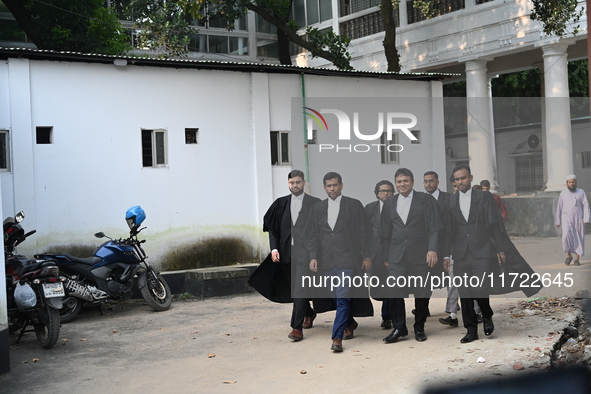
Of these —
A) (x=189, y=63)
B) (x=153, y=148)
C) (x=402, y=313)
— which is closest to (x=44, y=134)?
(x=153, y=148)

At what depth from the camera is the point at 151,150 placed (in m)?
10.9

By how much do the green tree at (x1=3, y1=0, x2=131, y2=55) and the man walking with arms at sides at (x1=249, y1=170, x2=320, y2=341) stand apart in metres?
13.3

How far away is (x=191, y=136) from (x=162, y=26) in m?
10.4

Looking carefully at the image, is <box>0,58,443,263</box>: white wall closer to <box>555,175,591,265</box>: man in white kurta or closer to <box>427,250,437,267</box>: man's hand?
<box>555,175,591,265</box>: man in white kurta

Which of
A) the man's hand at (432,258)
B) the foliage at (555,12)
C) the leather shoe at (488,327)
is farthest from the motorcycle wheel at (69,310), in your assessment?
the foliage at (555,12)

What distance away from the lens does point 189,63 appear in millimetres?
11055

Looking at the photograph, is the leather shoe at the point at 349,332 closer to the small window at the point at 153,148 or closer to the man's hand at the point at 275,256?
the man's hand at the point at 275,256

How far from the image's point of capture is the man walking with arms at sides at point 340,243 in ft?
23.8

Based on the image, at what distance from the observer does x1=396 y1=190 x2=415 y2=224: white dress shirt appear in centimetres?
734

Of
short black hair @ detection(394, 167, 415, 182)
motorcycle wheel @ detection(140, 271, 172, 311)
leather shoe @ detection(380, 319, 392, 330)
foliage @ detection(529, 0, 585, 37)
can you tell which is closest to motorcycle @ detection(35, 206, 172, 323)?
motorcycle wheel @ detection(140, 271, 172, 311)

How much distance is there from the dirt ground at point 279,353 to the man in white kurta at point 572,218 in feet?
1.12

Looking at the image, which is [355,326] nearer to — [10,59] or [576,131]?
[10,59]

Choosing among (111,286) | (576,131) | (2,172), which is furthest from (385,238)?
(576,131)

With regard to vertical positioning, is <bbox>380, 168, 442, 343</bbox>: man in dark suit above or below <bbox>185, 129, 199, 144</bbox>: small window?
below
